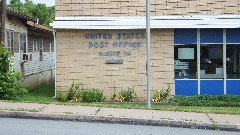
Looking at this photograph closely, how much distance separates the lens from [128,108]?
13.1 meters

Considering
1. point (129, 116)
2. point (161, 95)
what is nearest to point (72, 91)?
point (161, 95)

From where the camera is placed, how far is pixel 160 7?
1703cm

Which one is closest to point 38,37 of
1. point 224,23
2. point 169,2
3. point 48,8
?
point 169,2

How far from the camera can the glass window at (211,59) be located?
1716 centimetres

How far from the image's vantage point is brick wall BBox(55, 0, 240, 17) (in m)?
17.0

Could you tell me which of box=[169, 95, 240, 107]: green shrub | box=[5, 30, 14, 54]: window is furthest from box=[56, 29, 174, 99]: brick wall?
box=[5, 30, 14, 54]: window

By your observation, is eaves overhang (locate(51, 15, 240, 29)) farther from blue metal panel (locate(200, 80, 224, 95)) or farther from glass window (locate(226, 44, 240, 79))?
blue metal panel (locate(200, 80, 224, 95))

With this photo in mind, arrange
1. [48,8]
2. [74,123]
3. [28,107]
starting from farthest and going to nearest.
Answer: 1. [48,8]
2. [28,107]
3. [74,123]

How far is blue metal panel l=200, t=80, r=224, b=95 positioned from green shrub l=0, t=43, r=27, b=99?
732 cm

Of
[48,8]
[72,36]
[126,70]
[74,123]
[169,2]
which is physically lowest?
[74,123]

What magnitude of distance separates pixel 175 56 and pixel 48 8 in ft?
138

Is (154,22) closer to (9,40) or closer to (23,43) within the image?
(9,40)

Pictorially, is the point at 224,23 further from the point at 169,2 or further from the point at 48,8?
the point at 48,8

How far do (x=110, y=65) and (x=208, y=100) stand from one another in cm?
422
